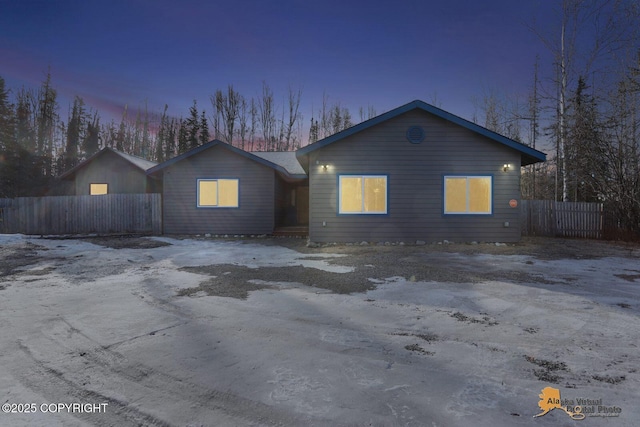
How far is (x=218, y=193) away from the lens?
14062mm

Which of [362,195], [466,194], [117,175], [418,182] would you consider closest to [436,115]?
[418,182]

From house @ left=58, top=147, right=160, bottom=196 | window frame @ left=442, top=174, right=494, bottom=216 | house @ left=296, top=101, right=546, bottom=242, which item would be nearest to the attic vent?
house @ left=296, top=101, right=546, bottom=242

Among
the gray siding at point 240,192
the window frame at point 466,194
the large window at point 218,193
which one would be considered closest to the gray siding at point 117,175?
the gray siding at point 240,192

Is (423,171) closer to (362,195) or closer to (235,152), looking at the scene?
(362,195)

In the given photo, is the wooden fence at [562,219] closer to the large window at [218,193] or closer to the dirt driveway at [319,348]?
the dirt driveway at [319,348]

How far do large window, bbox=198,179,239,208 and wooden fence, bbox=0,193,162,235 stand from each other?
11.5ft

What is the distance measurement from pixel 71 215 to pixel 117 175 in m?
3.46

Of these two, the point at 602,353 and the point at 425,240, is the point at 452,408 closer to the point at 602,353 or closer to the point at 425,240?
the point at 602,353

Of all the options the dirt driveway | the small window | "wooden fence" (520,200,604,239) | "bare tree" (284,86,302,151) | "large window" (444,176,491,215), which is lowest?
the dirt driveway

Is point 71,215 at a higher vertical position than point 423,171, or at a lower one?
lower

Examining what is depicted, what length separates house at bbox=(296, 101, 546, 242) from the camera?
10.8 metres

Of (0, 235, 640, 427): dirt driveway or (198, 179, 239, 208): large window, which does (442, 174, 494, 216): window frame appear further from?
(198, 179, 239, 208): large window

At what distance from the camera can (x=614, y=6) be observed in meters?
8.45

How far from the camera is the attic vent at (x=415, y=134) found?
10.8m
